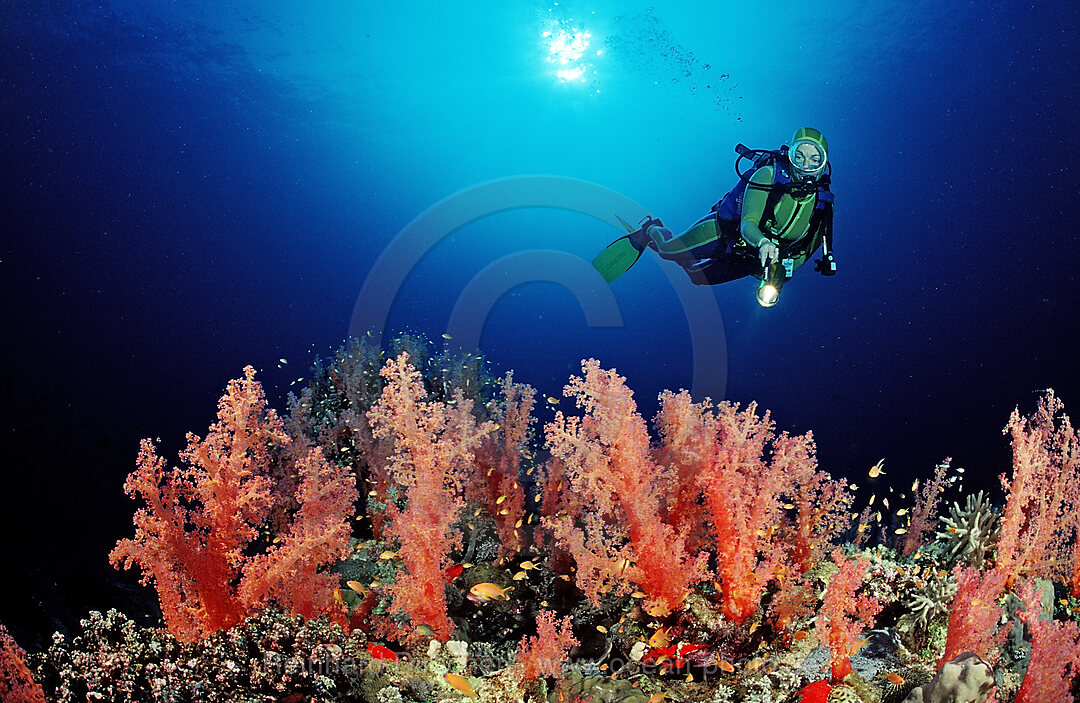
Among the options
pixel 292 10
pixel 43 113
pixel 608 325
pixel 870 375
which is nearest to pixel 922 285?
pixel 870 375

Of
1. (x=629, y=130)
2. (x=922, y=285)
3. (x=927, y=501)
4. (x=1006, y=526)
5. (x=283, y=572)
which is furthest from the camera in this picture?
(x=922, y=285)

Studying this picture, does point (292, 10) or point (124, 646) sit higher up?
point (292, 10)

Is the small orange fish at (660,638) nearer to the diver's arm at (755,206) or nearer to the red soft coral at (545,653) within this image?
the red soft coral at (545,653)

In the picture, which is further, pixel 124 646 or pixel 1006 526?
pixel 1006 526

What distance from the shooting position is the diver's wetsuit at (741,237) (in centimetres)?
700

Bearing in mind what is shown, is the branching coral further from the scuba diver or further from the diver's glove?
the diver's glove

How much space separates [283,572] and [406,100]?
40.7m

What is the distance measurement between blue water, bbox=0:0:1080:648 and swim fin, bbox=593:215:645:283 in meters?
7.11

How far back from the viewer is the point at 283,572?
3.30m

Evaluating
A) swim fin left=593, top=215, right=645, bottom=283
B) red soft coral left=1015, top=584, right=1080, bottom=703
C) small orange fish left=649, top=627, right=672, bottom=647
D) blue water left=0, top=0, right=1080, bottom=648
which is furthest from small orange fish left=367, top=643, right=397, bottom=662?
swim fin left=593, top=215, right=645, bottom=283

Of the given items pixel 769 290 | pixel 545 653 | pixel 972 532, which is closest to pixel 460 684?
pixel 545 653

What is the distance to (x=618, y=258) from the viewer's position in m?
10.5

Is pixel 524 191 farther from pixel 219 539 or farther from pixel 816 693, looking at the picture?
pixel 816 693

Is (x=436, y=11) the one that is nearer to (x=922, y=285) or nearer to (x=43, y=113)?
(x=43, y=113)
